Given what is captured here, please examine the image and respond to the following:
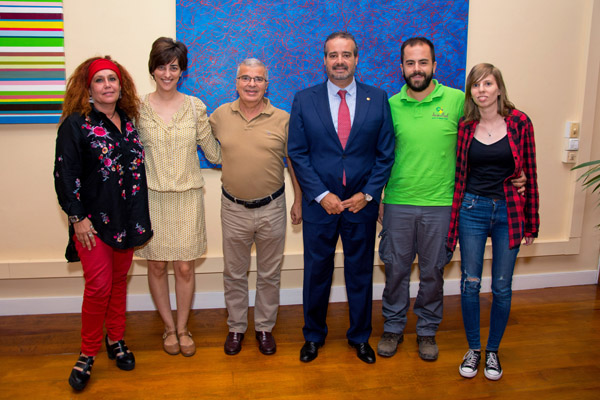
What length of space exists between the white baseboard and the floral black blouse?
3.52 feet

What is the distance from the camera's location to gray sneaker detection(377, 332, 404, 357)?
9.04ft

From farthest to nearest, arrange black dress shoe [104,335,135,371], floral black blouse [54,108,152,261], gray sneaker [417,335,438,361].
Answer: gray sneaker [417,335,438,361] → black dress shoe [104,335,135,371] → floral black blouse [54,108,152,261]

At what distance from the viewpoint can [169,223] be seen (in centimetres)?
263

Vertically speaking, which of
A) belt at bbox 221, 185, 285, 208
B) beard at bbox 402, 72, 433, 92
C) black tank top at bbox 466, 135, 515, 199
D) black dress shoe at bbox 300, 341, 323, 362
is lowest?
black dress shoe at bbox 300, 341, 323, 362

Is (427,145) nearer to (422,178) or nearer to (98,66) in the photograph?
(422,178)

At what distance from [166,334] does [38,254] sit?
1.14 meters

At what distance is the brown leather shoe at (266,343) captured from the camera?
2793 mm

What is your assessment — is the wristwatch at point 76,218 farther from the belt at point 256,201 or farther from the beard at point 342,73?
the beard at point 342,73

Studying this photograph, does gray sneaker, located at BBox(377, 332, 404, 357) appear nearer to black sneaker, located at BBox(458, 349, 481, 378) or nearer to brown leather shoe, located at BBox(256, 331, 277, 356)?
black sneaker, located at BBox(458, 349, 481, 378)

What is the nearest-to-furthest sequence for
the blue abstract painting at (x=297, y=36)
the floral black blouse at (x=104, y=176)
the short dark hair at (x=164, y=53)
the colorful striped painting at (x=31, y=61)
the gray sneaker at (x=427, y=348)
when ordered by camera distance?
the floral black blouse at (x=104, y=176)
the short dark hair at (x=164, y=53)
the gray sneaker at (x=427, y=348)
the colorful striped painting at (x=31, y=61)
the blue abstract painting at (x=297, y=36)

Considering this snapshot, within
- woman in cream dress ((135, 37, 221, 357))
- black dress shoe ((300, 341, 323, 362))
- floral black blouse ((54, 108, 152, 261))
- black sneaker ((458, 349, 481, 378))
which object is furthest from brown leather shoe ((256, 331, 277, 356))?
black sneaker ((458, 349, 481, 378))

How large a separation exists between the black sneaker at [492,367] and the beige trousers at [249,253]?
121cm

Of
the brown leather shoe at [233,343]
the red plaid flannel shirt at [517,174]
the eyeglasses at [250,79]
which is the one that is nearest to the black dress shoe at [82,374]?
the brown leather shoe at [233,343]

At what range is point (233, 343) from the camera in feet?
9.21
